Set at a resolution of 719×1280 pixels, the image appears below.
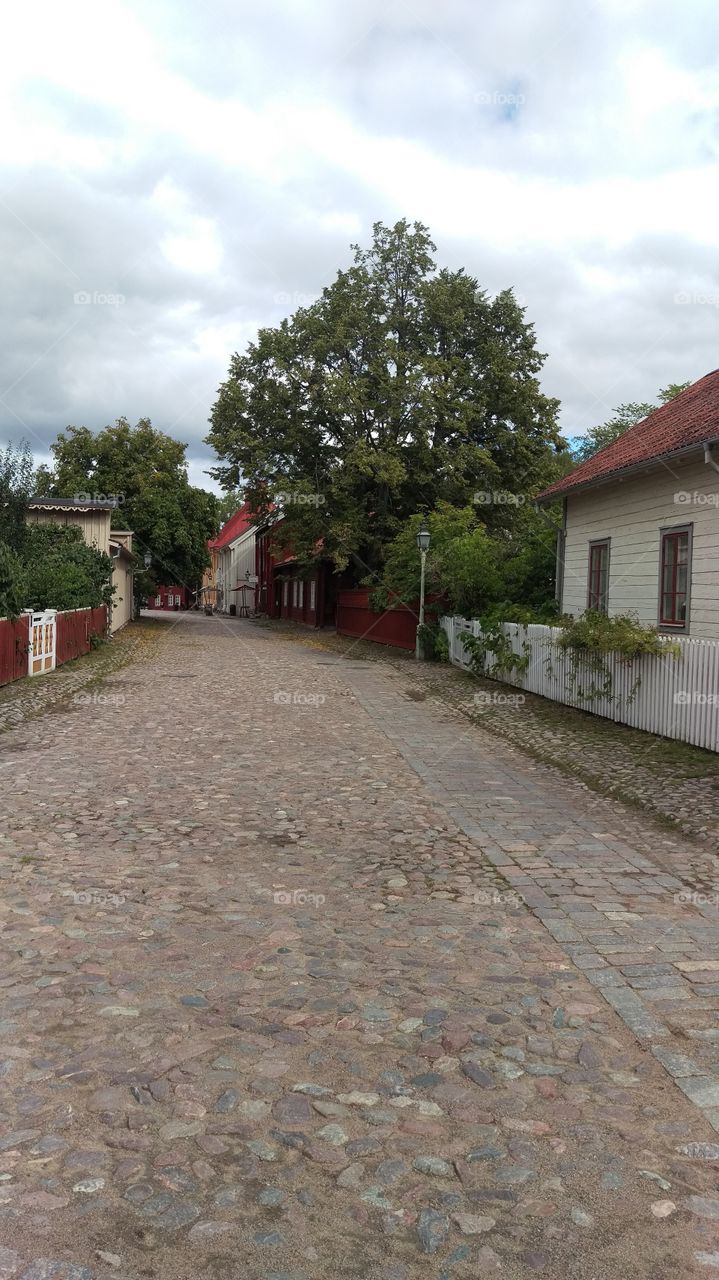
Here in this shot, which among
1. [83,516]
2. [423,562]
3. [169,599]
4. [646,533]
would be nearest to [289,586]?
[83,516]

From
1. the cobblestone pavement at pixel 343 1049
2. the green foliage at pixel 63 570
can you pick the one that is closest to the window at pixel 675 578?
the cobblestone pavement at pixel 343 1049

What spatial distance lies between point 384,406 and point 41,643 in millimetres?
16790

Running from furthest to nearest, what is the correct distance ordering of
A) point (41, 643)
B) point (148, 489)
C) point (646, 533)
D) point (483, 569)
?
point (148, 489), point (483, 569), point (41, 643), point (646, 533)

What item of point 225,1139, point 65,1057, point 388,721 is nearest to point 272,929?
point 65,1057

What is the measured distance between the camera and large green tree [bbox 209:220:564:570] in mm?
30578

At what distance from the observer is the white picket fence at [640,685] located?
32.8 feet

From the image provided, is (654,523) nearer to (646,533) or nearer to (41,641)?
(646,533)

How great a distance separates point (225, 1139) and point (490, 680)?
1610 centimetres

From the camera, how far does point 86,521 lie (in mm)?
27234

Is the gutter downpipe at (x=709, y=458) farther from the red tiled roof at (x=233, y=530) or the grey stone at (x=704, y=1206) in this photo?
the red tiled roof at (x=233, y=530)

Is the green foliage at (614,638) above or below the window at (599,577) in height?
below

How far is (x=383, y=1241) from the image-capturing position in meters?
2.46

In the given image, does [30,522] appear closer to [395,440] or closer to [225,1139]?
[395,440]

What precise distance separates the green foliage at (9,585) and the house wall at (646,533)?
10.6 metres
